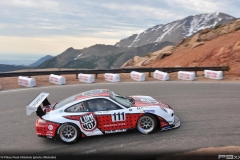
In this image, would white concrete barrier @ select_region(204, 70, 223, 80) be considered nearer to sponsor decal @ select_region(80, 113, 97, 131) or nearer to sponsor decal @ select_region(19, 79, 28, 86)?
sponsor decal @ select_region(19, 79, 28, 86)

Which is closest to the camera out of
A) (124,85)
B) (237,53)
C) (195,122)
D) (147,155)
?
(147,155)

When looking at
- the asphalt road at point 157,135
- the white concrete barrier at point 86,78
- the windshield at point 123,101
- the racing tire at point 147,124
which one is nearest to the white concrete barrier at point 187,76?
the asphalt road at point 157,135

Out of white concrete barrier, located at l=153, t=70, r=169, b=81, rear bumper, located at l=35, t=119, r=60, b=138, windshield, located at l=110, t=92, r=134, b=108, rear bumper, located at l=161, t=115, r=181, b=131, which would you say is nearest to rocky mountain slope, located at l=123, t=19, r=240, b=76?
white concrete barrier, located at l=153, t=70, r=169, b=81

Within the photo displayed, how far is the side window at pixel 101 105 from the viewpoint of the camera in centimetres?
809

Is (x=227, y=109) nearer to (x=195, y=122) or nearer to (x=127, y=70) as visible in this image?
(x=195, y=122)

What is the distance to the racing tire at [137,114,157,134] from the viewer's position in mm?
8109

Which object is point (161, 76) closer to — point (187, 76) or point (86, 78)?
point (187, 76)

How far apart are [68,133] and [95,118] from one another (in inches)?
35.8

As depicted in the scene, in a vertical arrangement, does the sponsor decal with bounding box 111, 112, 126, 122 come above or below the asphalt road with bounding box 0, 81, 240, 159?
above

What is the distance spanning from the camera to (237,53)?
25906 mm

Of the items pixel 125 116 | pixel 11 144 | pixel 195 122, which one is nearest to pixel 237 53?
pixel 195 122

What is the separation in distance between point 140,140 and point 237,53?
21.5 m

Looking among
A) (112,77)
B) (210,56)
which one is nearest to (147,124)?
(112,77)

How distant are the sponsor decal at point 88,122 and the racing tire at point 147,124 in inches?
52.8
